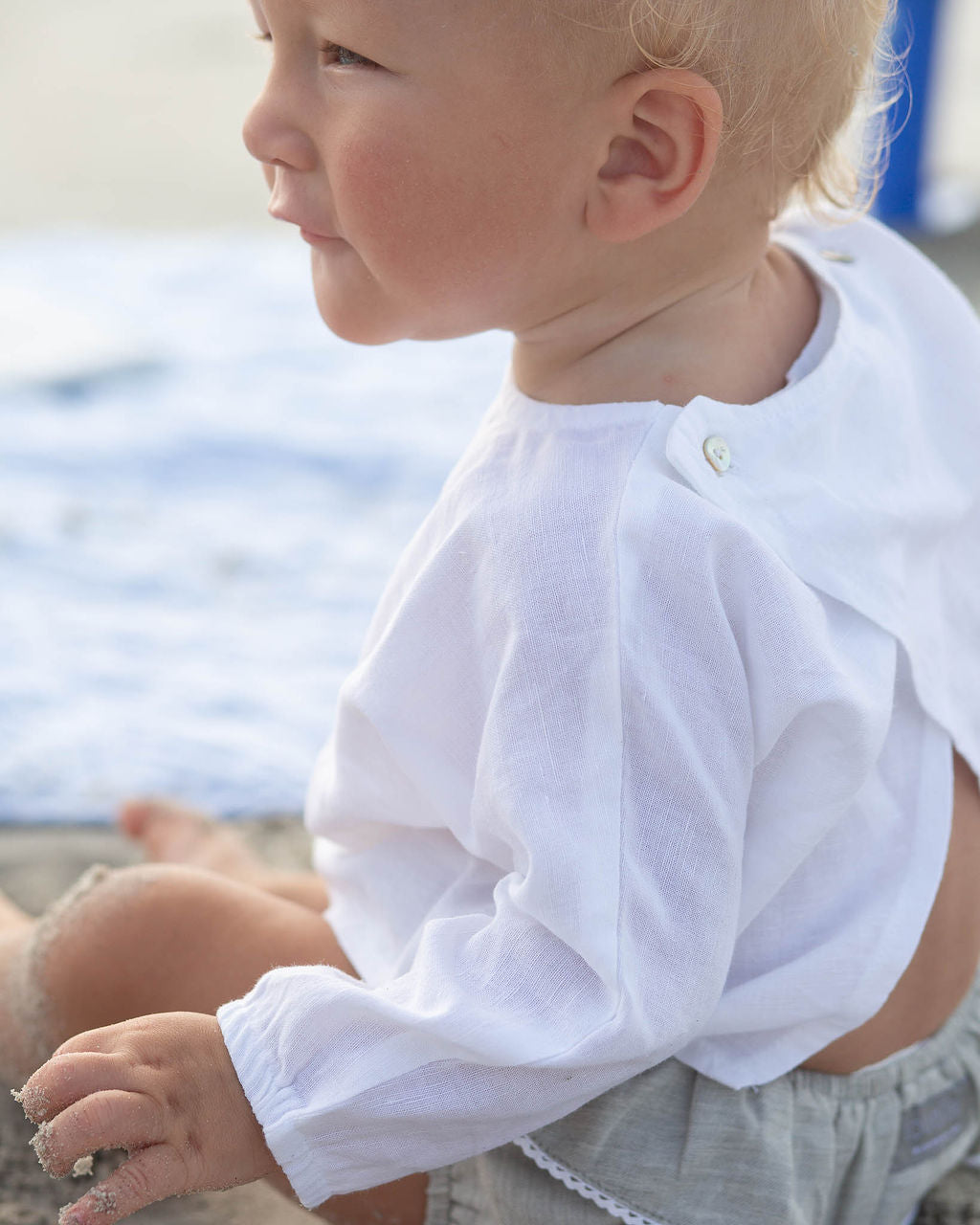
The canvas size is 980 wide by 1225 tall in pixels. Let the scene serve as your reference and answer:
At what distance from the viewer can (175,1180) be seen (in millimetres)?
761

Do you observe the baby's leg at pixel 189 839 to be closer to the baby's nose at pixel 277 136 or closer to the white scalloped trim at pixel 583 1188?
Result: the white scalloped trim at pixel 583 1188

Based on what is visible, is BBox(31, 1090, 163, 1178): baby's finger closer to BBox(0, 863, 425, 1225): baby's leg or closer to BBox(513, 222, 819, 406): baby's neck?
BBox(0, 863, 425, 1225): baby's leg

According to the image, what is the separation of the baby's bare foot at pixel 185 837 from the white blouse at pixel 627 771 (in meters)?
0.44

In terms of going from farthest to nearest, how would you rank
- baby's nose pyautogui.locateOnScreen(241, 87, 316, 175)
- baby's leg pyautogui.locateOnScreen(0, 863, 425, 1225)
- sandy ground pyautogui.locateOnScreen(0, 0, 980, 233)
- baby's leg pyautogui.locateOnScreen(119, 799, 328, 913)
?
sandy ground pyautogui.locateOnScreen(0, 0, 980, 233) → baby's leg pyautogui.locateOnScreen(119, 799, 328, 913) → baby's leg pyautogui.locateOnScreen(0, 863, 425, 1225) → baby's nose pyautogui.locateOnScreen(241, 87, 316, 175)

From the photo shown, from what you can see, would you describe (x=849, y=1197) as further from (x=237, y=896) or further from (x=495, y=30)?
(x=495, y=30)

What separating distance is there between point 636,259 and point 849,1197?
59 centimetres

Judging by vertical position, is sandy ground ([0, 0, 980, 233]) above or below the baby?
below

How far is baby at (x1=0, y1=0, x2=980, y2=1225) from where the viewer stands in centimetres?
78

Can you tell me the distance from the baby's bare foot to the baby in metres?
0.34

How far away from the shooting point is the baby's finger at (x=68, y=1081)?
0.76m

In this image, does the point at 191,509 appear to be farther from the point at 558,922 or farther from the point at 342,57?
the point at 558,922

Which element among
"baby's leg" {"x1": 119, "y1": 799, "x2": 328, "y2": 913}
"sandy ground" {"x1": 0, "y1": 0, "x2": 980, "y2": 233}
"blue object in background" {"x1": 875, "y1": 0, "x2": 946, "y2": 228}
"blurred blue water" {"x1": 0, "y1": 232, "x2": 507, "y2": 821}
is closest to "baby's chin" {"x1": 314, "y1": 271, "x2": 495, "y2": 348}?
"baby's leg" {"x1": 119, "y1": 799, "x2": 328, "y2": 913}

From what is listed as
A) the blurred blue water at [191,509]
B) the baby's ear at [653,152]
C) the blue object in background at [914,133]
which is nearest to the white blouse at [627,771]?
the baby's ear at [653,152]

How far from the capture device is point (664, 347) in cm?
87
